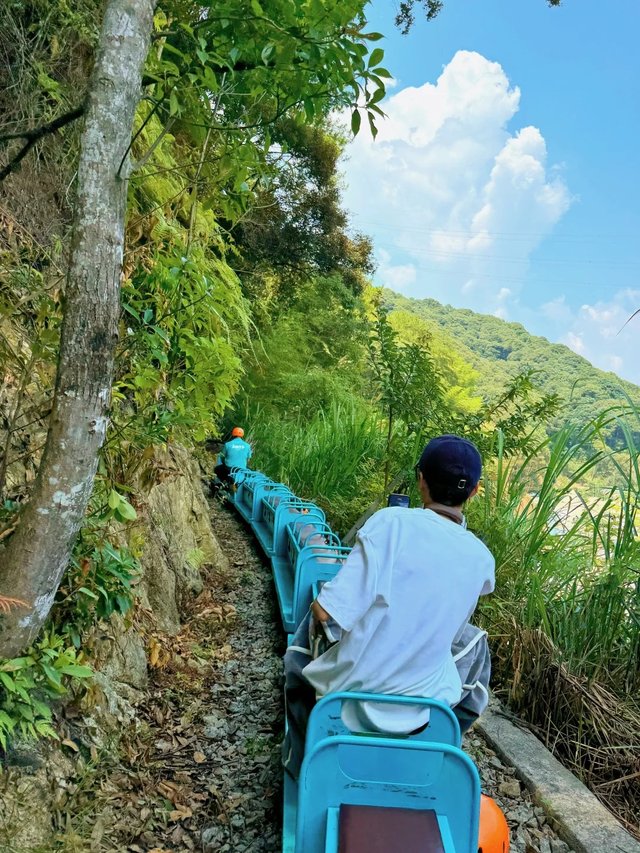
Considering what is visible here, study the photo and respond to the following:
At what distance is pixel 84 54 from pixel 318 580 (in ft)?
13.0

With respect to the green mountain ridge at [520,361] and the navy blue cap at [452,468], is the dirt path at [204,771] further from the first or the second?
the green mountain ridge at [520,361]

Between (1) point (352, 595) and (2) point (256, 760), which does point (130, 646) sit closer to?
(2) point (256, 760)

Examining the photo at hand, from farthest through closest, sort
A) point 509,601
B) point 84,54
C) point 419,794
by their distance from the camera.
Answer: point 84,54 → point 509,601 → point 419,794

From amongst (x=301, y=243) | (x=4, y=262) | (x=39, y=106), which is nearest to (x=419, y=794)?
(x=4, y=262)

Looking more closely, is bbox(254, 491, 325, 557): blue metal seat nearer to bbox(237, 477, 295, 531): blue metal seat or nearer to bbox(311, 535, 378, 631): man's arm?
bbox(237, 477, 295, 531): blue metal seat

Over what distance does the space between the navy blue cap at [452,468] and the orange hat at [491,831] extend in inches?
36.5

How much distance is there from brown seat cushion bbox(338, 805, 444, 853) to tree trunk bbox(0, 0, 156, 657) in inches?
46.5

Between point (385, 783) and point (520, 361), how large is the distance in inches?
237

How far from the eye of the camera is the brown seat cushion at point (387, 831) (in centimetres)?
135

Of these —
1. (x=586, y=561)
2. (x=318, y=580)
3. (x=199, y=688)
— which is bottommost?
(x=199, y=688)

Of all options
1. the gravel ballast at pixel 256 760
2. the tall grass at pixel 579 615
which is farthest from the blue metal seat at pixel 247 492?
the tall grass at pixel 579 615

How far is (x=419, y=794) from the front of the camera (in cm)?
147

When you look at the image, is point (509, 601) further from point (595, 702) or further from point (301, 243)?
point (301, 243)

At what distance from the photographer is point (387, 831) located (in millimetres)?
1394
